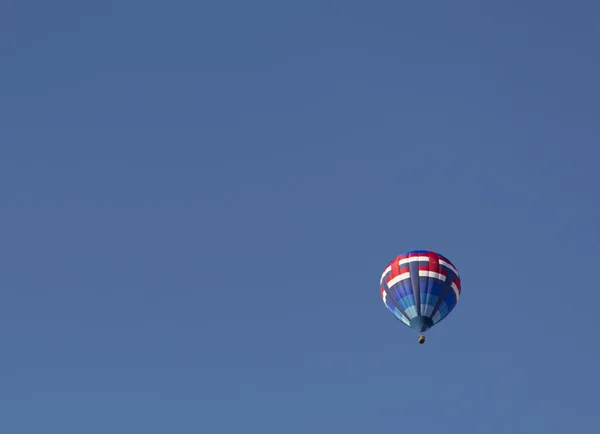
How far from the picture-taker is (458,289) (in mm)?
78938

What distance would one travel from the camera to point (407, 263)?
257 feet

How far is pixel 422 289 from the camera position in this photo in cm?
7750

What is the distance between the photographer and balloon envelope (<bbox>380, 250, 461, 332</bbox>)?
77.6 m

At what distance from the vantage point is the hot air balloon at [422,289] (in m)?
77.6

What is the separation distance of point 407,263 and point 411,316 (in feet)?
10.5

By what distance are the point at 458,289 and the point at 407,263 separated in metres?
3.57

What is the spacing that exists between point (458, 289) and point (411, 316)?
345 cm

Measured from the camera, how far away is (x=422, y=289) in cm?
7750

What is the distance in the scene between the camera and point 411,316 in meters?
78.0

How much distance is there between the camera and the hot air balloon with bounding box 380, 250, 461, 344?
77562 mm

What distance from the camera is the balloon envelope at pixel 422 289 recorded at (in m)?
77.6
